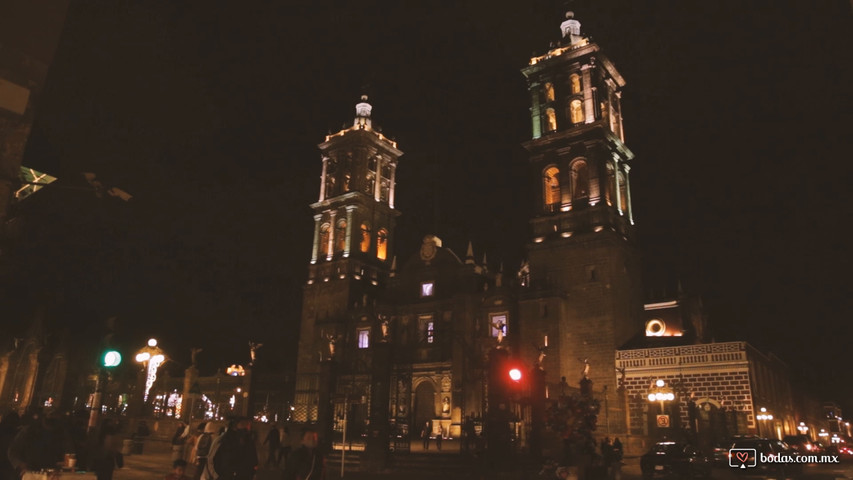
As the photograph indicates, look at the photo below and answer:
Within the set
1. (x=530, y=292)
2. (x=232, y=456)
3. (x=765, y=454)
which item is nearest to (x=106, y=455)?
(x=232, y=456)

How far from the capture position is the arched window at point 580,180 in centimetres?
4131

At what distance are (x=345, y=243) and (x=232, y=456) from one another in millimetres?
43190

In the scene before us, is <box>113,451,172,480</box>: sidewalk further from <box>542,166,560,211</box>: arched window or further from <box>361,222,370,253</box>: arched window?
<box>542,166,560,211</box>: arched window

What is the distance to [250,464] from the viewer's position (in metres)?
8.97

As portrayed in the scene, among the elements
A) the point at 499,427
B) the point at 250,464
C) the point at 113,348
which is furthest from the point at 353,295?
the point at 250,464

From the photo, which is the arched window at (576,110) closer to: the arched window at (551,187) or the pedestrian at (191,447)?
the arched window at (551,187)

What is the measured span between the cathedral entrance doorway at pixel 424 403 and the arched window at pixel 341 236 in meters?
15.0

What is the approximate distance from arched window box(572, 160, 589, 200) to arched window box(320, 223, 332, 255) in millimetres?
22280

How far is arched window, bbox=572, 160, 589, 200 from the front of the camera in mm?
41312

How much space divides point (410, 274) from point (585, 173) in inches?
595

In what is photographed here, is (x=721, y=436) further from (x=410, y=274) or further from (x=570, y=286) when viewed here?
(x=410, y=274)

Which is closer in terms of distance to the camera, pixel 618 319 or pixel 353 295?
pixel 618 319

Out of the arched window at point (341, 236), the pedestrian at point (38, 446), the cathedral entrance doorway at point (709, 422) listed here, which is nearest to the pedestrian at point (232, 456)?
the pedestrian at point (38, 446)

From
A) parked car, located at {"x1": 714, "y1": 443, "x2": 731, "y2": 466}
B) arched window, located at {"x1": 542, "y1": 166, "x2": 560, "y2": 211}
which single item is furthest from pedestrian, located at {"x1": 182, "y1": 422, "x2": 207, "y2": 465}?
arched window, located at {"x1": 542, "y1": 166, "x2": 560, "y2": 211}
